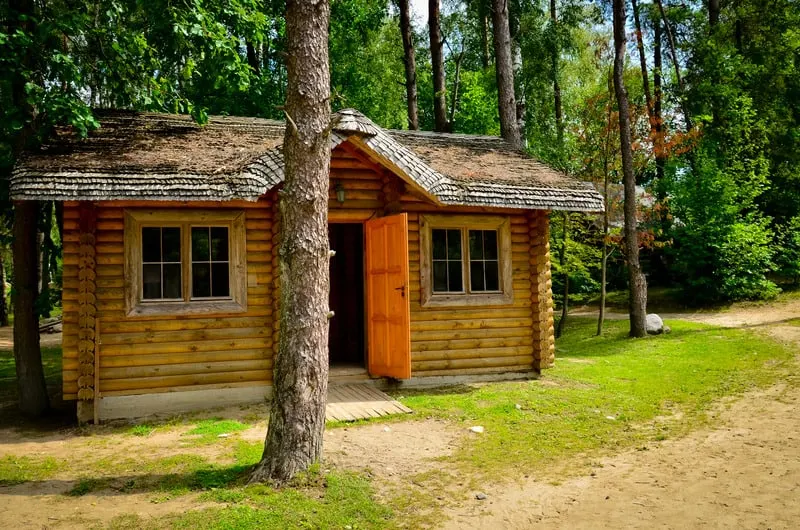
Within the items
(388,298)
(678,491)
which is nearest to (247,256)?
(388,298)

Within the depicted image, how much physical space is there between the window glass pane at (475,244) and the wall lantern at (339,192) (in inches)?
97.4

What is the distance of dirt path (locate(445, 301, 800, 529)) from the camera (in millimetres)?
4809

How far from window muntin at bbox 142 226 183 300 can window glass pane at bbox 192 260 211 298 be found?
202mm

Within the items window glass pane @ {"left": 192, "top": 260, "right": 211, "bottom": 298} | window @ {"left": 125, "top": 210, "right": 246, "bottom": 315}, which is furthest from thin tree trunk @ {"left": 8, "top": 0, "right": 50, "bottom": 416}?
window glass pane @ {"left": 192, "top": 260, "right": 211, "bottom": 298}

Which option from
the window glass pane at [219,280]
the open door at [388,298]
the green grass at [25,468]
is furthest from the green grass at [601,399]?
the green grass at [25,468]

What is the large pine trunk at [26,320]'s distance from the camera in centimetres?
912

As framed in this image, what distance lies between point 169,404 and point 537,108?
21744mm

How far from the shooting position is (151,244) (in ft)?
29.4

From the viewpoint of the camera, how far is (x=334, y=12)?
2091cm

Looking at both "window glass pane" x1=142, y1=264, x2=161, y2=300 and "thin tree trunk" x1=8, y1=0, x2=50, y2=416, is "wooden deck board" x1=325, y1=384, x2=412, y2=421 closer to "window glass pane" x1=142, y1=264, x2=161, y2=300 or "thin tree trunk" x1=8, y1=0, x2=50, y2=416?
"window glass pane" x1=142, y1=264, x2=161, y2=300

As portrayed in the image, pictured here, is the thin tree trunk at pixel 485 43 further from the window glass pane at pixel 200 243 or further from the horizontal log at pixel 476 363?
the window glass pane at pixel 200 243

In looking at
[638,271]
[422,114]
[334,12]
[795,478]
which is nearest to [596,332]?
[638,271]

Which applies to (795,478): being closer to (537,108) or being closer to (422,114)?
(537,108)

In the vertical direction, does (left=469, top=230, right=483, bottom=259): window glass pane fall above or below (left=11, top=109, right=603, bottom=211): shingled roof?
below
